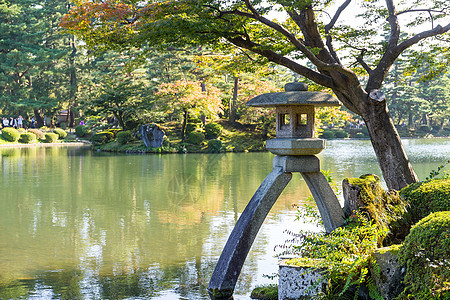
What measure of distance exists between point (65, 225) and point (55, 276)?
2574mm

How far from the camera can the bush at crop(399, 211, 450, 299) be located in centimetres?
270

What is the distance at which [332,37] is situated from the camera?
8.44 metres

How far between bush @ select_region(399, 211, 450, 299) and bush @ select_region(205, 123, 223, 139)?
23.4 meters

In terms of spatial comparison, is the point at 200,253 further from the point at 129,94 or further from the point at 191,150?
the point at 129,94

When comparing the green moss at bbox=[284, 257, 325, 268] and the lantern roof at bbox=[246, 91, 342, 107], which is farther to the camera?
the lantern roof at bbox=[246, 91, 342, 107]

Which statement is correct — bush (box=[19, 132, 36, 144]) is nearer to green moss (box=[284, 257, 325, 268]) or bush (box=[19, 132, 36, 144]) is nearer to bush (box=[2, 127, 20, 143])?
bush (box=[2, 127, 20, 143])

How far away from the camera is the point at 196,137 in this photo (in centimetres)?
2567

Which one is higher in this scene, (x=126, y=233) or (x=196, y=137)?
(x=196, y=137)

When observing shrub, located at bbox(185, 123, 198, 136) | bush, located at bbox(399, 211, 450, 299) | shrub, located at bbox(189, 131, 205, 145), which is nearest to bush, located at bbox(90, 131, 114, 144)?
shrub, located at bbox(185, 123, 198, 136)

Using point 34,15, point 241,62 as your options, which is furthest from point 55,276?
point 34,15

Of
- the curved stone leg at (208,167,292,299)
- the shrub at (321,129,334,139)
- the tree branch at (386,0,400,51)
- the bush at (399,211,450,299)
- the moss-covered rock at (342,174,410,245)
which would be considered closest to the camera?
the bush at (399,211,450,299)

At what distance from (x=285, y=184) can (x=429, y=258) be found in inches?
64.2

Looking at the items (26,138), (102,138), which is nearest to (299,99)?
(102,138)

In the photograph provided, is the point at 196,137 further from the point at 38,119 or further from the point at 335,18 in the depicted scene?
the point at 38,119
